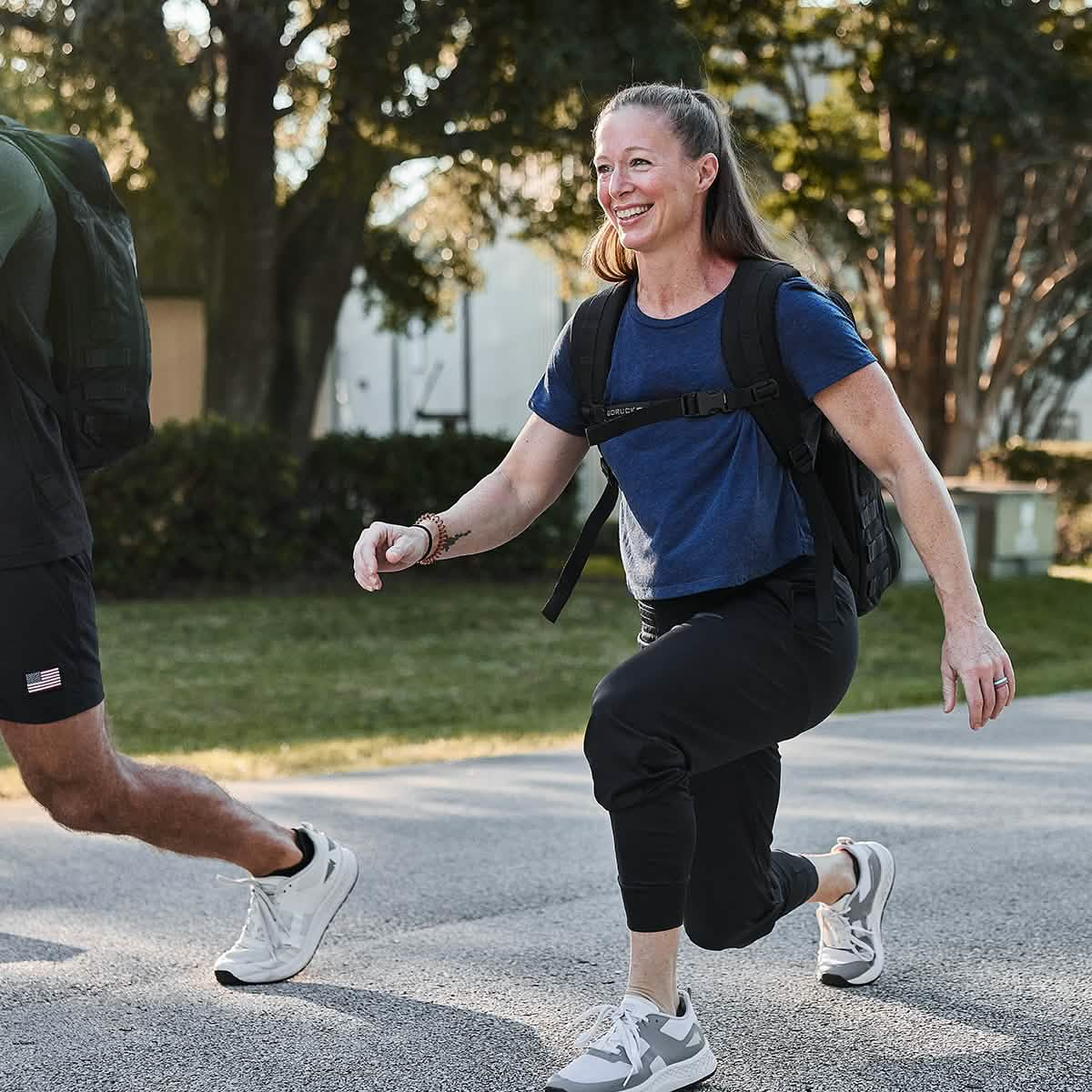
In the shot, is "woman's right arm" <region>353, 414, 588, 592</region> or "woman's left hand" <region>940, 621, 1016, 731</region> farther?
"woman's right arm" <region>353, 414, 588, 592</region>

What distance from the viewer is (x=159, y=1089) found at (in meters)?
3.25

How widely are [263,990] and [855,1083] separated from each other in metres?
1.38

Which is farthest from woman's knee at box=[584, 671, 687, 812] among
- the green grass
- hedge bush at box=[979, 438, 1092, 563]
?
hedge bush at box=[979, 438, 1092, 563]

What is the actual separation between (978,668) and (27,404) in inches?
74.6

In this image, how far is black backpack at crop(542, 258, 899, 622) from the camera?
3125 millimetres

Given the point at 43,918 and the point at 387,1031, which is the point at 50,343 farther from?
the point at 43,918

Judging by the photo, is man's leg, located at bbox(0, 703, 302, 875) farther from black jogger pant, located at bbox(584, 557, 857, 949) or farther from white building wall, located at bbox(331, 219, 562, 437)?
white building wall, located at bbox(331, 219, 562, 437)

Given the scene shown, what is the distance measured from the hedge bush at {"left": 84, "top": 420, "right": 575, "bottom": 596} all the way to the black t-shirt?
406 inches

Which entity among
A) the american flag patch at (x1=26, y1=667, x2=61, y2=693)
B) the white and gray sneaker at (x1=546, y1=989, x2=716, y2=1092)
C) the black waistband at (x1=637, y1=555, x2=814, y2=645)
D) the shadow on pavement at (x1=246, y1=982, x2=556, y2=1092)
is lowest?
the shadow on pavement at (x1=246, y1=982, x2=556, y2=1092)

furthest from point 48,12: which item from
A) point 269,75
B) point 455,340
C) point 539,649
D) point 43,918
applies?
point 455,340

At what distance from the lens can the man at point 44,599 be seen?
10.8 feet

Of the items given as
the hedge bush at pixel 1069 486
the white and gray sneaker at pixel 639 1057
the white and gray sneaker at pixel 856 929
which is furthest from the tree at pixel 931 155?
the white and gray sneaker at pixel 639 1057

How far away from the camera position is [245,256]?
15.3m

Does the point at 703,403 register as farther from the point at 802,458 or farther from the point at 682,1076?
the point at 682,1076
